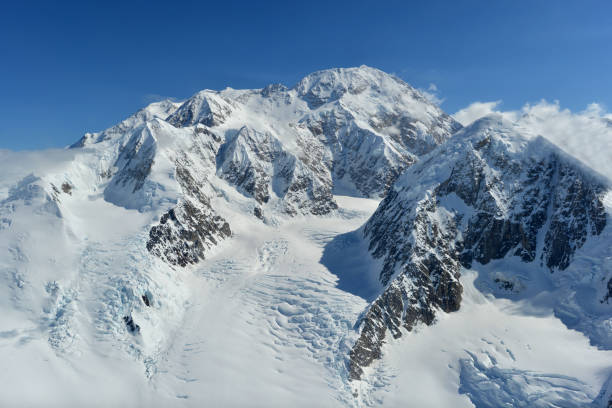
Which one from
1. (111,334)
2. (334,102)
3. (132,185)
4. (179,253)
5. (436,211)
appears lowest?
(111,334)

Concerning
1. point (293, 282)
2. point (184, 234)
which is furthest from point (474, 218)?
point (184, 234)

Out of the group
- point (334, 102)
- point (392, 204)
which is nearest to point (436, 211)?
point (392, 204)

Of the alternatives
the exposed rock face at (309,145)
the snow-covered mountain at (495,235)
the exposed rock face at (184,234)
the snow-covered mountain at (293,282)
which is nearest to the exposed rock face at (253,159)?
the exposed rock face at (184,234)

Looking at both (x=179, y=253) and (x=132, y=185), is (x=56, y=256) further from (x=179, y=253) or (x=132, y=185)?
(x=132, y=185)

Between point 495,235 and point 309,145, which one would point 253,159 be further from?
point 495,235

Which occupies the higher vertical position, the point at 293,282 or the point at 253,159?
the point at 253,159

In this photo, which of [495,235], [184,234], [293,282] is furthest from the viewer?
[184,234]

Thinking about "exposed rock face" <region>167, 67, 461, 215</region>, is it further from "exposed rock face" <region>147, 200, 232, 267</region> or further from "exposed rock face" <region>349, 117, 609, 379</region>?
"exposed rock face" <region>349, 117, 609, 379</region>
